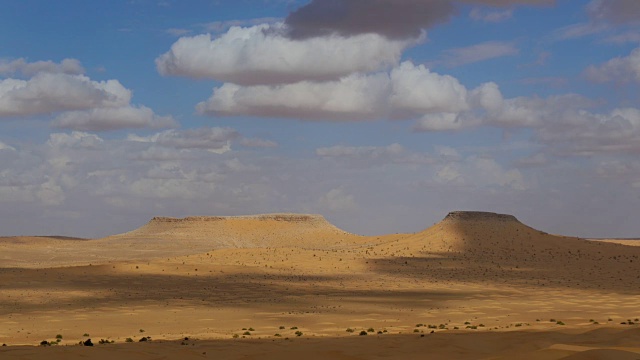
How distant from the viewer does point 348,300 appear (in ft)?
105

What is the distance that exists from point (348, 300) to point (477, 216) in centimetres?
3653

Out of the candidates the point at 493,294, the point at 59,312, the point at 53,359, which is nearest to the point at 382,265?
the point at 493,294

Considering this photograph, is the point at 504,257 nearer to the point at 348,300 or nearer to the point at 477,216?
the point at 477,216

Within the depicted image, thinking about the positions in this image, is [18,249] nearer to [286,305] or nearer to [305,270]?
[305,270]

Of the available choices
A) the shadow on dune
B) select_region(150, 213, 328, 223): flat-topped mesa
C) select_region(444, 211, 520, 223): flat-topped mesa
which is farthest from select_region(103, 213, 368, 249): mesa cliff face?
the shadow on dune

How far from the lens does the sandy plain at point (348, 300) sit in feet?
45.2

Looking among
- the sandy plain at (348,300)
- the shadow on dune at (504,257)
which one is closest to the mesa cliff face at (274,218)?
the sandy plain at (348,300)

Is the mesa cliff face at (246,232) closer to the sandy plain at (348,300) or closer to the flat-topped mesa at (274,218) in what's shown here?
the flat-topped mesa at (274,218)

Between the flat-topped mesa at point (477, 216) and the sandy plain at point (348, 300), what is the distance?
6.6 inches

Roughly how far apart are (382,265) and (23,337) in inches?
1278

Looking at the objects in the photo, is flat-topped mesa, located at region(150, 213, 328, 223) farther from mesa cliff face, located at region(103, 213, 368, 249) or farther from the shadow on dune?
the shadow on dune

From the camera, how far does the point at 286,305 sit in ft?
98.9

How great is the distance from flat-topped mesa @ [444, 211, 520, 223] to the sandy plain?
17cm

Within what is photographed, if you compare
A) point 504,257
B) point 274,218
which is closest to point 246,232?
point 274,218
